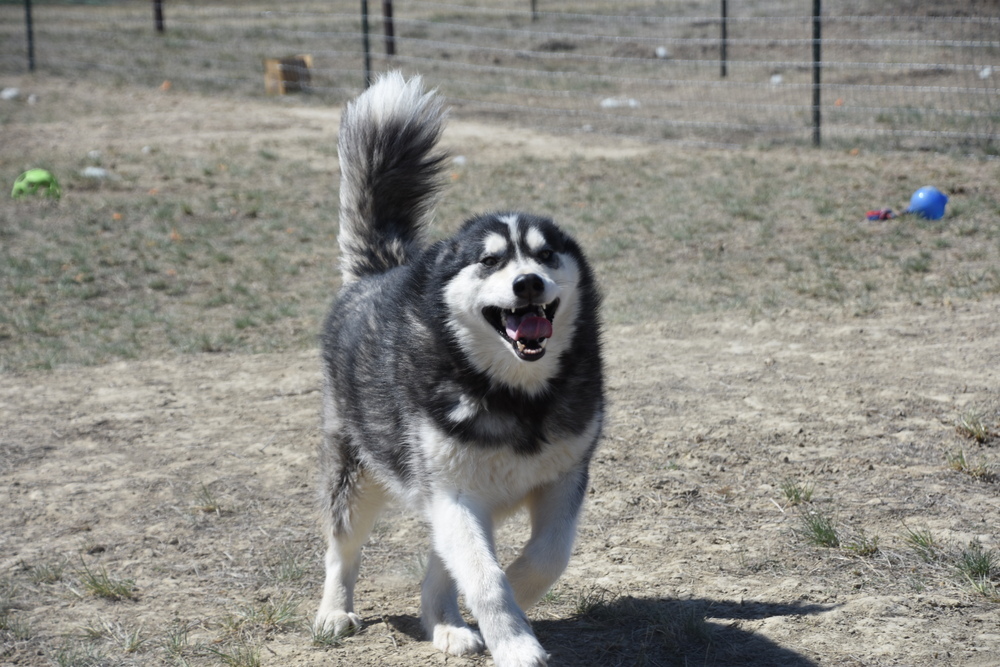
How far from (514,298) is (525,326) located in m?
0.10

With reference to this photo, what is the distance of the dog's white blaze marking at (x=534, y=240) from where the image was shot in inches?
129

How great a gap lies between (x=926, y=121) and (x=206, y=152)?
770 cm

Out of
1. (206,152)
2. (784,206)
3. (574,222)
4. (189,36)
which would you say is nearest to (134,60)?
(189,36)

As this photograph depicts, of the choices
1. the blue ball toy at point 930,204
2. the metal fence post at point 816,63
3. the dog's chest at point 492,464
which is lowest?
the dog's chest at point 492,464

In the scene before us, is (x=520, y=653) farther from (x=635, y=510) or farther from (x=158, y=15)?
(x=158, y=15)

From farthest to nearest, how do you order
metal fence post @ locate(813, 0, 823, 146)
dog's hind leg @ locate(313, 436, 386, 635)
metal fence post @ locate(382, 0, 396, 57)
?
metal fence post @ locate(382, 0, 396, 57) < metal fence post @ locate(813, 0, 823, 146) < dog's hind leg @ locate(313, 436, 386, 635)

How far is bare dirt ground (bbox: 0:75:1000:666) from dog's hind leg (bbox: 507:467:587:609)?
29 cm

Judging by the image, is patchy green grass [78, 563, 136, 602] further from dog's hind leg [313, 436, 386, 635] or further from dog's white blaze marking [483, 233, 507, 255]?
dog's white blaze marking [483, 233, 507, 255]

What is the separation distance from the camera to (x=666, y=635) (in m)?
3.29

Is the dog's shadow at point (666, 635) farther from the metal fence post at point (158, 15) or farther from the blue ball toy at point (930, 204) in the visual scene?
the metal fence post at point (158, 15)

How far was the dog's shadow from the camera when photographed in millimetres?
3186

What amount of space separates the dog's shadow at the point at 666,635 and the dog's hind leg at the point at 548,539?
11.0 inches

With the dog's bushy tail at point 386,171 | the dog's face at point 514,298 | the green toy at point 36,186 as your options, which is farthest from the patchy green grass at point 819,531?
the green toy at point 36,186

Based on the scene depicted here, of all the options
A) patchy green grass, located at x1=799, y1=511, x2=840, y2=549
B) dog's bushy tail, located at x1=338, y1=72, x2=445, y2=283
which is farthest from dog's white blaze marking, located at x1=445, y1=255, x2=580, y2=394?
patchy green grass, located at x1=799, y1=511, x2=840, y2=549
